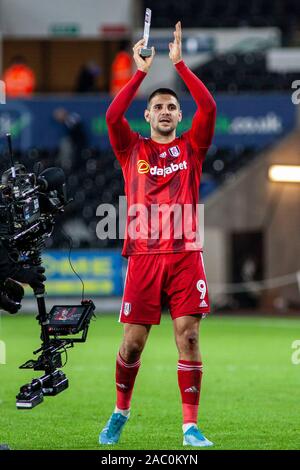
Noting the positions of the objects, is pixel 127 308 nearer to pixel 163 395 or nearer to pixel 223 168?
pixel 163 395

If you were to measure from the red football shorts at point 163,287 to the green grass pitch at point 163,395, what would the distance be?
854mm

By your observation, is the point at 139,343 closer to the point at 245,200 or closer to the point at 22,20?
the point at 245,200

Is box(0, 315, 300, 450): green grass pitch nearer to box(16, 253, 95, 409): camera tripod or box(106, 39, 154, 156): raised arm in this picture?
box(16, 253, 95, 409): camera tripod

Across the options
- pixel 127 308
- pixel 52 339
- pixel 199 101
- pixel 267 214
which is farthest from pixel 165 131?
pixel 267 214

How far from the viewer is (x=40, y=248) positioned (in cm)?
730

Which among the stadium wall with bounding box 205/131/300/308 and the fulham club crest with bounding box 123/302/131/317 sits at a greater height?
the fulham club crest with bounding box 123/302/131/317

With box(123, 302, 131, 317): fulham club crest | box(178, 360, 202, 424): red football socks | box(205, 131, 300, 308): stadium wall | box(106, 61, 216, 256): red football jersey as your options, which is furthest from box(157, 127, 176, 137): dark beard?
box(205, 131, 300, 308): stadium wall

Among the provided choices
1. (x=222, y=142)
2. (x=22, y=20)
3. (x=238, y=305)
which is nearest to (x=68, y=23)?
(x=22, y=20)

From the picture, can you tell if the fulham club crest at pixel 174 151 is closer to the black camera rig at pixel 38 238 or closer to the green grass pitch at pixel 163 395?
the black camera rig at pixel 38 238

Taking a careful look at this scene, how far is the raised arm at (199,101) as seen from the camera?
734 centimetres

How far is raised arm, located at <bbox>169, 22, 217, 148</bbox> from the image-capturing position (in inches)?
289

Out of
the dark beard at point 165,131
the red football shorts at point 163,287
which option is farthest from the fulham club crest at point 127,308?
the dark beard at point 165,131

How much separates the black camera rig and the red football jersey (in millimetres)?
472
